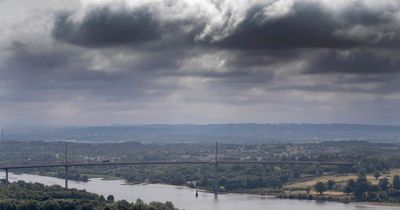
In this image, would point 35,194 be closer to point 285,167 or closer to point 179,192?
point 179,192

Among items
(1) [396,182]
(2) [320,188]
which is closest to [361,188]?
(2) [320,188]

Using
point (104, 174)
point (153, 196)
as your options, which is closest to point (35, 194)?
point (153, 196)

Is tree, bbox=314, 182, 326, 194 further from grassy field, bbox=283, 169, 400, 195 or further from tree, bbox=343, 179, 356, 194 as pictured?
tree, bbox=343, 179, 356, 194

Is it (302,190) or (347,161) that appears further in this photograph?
(347,161)

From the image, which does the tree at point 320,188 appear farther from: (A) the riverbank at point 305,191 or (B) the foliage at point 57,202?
(B) the foliage at point 57,202

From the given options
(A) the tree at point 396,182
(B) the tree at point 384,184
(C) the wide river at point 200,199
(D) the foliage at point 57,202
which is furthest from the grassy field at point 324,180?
(D) the foliage at point 57,202

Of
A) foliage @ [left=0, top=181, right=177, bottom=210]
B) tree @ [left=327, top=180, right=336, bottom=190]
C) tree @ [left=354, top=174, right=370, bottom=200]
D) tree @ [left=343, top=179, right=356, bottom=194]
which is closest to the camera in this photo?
foliage @ [left=0, top=181, right=177, bottom=210]

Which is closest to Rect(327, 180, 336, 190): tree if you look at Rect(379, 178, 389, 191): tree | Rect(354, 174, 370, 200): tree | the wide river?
Rect(354, 174, 370, 200): tree

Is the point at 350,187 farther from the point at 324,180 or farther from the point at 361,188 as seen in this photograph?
the point at 324,180

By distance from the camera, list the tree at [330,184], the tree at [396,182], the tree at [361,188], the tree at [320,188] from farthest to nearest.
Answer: the tree at [330,184]
the tree at [396,182]
the tree at [320,188]
the tree at [361,188]
